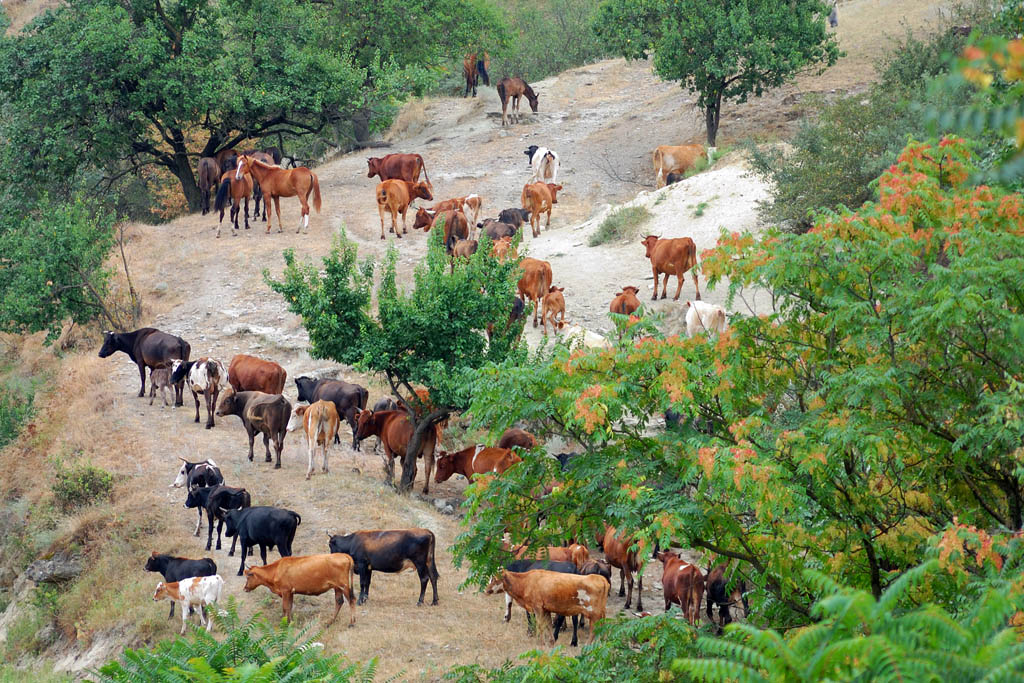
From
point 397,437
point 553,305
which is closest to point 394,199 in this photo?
point 553,305

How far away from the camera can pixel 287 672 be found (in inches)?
298

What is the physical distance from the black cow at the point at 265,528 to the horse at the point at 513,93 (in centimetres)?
2676

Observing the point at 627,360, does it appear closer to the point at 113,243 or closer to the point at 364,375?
the point at 364,375

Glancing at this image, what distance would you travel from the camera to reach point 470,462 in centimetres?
1709

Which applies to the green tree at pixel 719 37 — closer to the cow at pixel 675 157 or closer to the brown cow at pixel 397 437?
the cow at pixel 675 157

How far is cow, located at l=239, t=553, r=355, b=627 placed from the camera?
491 inches

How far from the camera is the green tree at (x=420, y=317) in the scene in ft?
52.4

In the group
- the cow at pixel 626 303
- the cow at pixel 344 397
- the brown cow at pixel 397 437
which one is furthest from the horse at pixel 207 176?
the brown cow at pixel 397 437

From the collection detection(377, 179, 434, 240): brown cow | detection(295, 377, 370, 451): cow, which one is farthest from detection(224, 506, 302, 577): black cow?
detection(377, 179, 434, 240): brown cow

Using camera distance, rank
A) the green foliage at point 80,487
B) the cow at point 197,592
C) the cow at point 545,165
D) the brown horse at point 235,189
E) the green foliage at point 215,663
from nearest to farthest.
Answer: the green foliage at point 215,663
the cow at point 197,592
the green foliage at point 80,487
the brown horse at point 235,189
the cow at point 545,165

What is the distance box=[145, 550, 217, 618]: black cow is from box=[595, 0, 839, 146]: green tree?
2308cm

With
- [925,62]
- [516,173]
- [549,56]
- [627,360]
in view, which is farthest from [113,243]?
[549,56]

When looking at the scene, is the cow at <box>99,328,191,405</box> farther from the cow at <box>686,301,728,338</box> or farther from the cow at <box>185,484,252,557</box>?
the cow at <box>686,301,728,338</box>

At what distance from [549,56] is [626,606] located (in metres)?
38.8
